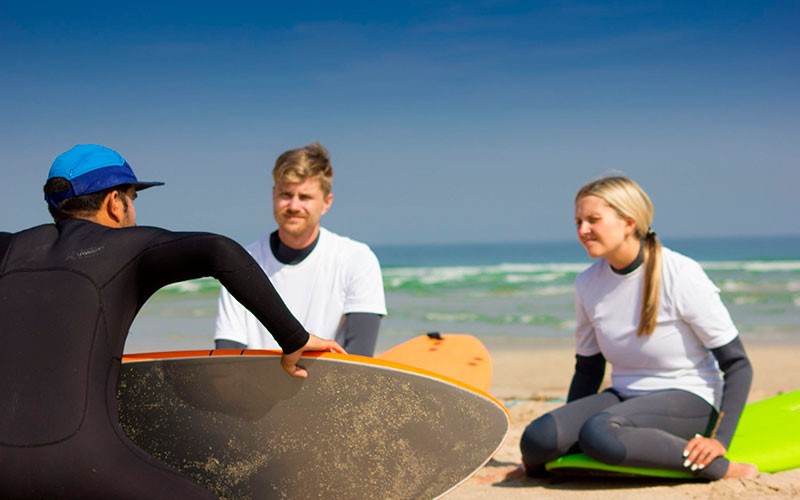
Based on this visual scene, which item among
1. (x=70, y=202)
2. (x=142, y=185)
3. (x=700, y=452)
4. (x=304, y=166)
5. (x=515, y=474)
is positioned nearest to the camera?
(x=70, y=202)

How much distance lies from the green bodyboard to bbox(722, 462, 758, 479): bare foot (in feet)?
0.25

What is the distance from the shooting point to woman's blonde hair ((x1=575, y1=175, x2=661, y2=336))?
11.4 feet

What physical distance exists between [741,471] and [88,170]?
9.41ft

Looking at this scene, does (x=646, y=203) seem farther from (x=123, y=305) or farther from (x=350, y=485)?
(x=123, y=305)

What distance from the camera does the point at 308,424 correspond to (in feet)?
8.53

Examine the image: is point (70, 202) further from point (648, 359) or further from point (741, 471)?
point (741, 471)

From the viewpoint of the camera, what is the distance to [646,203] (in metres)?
3.54

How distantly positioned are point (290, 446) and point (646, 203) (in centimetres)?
189

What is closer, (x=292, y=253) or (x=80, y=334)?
(x=80, y=334)

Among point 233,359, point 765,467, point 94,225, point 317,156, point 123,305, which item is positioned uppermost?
point 317,156

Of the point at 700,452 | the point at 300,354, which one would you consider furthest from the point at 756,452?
the point at 300,354

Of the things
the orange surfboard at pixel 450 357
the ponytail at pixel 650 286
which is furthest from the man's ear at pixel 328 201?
the ponytail at pixel 650 286

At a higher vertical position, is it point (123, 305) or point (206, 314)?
point (123, 305)

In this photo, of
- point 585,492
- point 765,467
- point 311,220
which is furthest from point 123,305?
point 765,467
